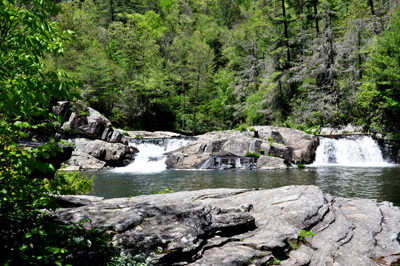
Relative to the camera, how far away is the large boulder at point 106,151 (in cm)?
1917

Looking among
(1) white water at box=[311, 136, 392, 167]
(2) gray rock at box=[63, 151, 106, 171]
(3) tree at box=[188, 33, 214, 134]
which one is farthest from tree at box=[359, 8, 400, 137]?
(2) gray rock at box=[63, 151, 106, 171]

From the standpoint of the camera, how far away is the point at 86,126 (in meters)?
21.3

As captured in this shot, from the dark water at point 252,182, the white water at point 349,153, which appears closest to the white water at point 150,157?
the dark water at point 252,182

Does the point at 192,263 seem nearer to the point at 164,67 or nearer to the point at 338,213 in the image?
the point at 338,213

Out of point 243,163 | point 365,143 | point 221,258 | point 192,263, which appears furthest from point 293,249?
point 365,143

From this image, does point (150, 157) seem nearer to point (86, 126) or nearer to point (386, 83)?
point (86, 126)

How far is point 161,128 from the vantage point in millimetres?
37281

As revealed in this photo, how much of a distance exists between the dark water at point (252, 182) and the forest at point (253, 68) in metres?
10.5

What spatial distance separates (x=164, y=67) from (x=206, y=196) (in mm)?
36105

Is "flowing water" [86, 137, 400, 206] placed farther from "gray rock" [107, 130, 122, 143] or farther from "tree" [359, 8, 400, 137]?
"gray rock" [107, 130, 122, 143]

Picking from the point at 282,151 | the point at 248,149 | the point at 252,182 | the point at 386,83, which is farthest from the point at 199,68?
the point at 252,182

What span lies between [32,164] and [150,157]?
17615mm

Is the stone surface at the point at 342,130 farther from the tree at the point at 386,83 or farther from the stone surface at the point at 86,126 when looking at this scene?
the stone surface at the point at 86,126

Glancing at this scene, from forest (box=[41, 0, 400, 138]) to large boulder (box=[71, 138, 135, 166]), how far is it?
20.0 feet
